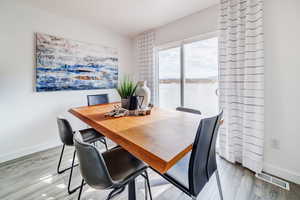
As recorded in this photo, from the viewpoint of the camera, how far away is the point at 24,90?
7.18 feet

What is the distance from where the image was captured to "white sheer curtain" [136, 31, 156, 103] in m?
3.18

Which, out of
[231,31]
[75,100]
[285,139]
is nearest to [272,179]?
[285,139]

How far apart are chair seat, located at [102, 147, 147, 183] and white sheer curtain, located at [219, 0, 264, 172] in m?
1.49

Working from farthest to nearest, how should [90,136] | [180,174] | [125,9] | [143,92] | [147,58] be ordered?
[147,58]
[125,9]
[90,136]
[143,92]
[180,174]

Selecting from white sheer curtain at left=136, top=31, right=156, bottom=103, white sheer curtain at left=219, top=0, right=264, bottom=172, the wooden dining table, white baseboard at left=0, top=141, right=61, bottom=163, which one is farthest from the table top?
white sheer curtain at left=136, top=31, right=156, bottom=103

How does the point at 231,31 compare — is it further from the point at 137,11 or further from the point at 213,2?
the point at 137,11

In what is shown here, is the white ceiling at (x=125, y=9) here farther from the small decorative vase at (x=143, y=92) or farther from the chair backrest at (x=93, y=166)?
the chair backrest at (x=93, y=166)

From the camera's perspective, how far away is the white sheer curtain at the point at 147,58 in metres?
3.18

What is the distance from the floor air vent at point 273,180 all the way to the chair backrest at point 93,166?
181cm

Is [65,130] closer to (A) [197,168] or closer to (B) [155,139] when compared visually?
(B) [155,139]

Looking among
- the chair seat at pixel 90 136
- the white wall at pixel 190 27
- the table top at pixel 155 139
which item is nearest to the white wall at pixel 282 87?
the white wall at pixel 190 27

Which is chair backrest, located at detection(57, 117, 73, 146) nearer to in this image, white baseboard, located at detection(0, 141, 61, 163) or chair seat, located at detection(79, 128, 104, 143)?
chair seat, located at detection(79, 128, 104, 143)

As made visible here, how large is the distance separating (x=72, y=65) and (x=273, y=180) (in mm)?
3456

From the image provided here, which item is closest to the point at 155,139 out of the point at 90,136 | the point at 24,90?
the point at 90,136
